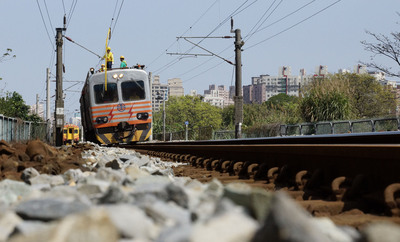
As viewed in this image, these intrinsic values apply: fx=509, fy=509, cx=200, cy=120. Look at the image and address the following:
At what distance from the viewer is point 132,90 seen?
1978 centimetres

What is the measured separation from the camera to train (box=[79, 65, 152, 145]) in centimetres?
1950

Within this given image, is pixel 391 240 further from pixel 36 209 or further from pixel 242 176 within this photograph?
pixel 242 176

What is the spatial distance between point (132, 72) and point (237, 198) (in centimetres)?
1831

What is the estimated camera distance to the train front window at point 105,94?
1945cm

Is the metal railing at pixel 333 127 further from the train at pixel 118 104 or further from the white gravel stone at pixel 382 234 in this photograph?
the white gravel stone at pixel 382 234

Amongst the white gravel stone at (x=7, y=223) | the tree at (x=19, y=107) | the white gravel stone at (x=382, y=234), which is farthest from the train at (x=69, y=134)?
the white gravel stone at (x=382, y=234)

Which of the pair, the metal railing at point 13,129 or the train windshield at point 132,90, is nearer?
the train windshield at point 132,90

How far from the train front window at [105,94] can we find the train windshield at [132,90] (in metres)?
0.32

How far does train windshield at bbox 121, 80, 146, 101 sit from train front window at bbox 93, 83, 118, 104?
0.32m

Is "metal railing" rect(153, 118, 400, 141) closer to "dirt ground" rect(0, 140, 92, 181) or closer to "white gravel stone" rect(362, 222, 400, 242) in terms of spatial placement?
"dirt ground" rect(0, 140, 92, 181)

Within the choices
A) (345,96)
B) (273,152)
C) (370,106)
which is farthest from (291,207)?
(370,106)

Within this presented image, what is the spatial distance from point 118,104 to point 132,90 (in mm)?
767

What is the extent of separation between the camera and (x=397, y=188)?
3055 millimetres

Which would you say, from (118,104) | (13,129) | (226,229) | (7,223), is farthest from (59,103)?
(226,229)
